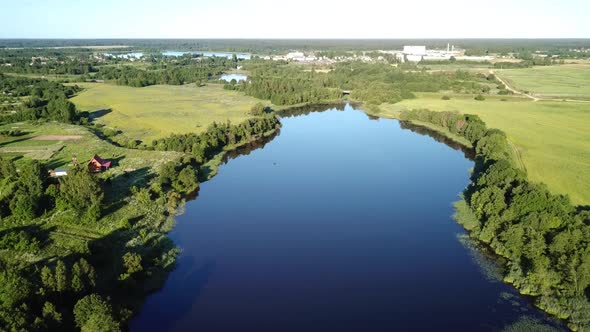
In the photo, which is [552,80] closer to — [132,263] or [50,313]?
[132,263]

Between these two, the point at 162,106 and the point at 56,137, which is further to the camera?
the point at 162,106

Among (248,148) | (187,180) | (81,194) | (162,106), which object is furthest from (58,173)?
(162,106)

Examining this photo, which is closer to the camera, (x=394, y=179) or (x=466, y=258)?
(x=466, y=258)

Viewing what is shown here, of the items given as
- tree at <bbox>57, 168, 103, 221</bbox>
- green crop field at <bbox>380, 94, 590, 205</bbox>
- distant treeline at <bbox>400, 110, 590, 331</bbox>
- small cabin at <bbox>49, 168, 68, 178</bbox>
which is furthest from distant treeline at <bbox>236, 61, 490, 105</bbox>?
tree at <bbox>57, 168, 103, 221</bbox>

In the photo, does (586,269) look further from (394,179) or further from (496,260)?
(394,179)

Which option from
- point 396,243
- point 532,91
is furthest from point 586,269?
point 532,91

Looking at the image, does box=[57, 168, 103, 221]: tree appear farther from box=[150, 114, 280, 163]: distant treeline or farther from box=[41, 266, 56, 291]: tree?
box=[150, 114, 280, 163]: distant treeline

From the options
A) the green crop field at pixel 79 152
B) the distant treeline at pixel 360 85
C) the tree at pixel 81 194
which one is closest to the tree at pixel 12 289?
the tree at pixel 81 194
